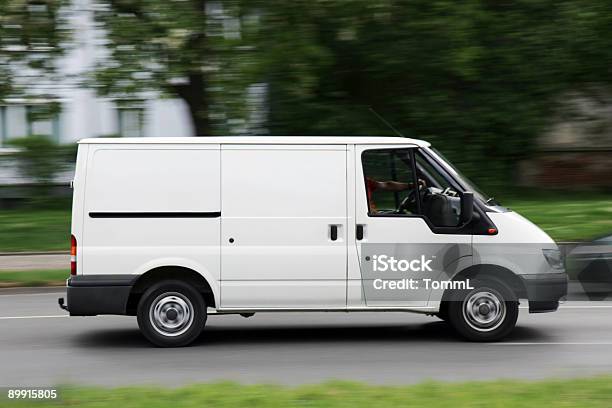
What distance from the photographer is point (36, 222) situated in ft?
69.5

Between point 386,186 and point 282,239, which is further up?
point 386,186

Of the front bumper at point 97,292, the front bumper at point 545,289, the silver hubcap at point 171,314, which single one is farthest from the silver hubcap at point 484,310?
the front bumper at point 97,292

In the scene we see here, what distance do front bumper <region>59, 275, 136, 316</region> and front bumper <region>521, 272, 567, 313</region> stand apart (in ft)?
12.2

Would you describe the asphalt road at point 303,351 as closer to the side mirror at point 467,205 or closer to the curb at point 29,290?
the side mirror at point 467,205

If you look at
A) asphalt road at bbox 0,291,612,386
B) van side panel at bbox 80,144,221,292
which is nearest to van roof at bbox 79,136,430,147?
van side panel at bbox 80,144,221,292

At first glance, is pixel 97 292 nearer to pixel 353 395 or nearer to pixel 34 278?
pixel 353 395

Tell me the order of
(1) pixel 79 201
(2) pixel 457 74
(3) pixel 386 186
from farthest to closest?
(2) pixel 457 74 → (3) pixel 386 186 → (1) pixel 79 201

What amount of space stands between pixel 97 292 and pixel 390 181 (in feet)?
9.56

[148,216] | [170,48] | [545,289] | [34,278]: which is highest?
[170,48]

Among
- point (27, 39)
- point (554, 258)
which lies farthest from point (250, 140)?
point (27, 39)

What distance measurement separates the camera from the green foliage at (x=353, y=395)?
255 inches

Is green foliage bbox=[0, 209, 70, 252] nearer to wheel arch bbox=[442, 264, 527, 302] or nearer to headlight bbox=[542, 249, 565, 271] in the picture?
wheel arch bbox=[442, 264, 527, 302]

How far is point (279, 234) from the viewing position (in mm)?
9367

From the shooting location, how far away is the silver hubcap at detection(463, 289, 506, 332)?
9609 mm
